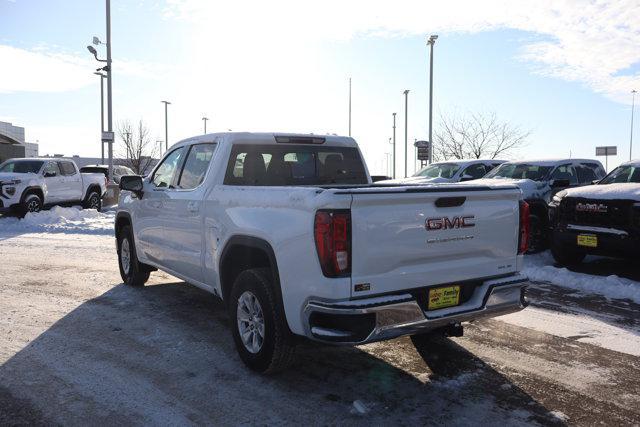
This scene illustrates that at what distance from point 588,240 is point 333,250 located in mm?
5783

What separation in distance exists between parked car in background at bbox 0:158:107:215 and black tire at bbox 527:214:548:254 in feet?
44.6

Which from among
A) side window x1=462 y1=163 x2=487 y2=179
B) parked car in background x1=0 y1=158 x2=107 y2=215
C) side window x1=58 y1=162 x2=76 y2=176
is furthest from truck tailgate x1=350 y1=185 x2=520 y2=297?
side window x1=58 y1=162 x2=76 y2=176

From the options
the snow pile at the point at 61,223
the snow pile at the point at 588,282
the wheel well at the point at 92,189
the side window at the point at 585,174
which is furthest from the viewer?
the wheel well at the point at 92,189

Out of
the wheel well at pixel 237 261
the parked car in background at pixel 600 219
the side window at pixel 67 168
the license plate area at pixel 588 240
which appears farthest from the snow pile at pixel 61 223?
the license plate area at pixel 588 240

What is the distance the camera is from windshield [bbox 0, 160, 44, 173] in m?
16.2

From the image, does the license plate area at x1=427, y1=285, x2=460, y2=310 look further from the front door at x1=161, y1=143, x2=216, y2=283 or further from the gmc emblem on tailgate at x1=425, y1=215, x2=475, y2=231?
the front door at x1=161, y1=143, x2=216, y2=283

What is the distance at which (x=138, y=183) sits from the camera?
20.3 feet

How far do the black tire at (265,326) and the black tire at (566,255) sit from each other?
588 cm

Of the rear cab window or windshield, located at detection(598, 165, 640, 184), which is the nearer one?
the rear cab window

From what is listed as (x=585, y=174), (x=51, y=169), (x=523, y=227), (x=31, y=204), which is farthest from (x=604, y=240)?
(x=51, y=169)

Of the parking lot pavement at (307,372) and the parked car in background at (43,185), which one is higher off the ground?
the parked car in background at (43,185)

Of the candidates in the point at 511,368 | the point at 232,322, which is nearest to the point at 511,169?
the point at 511,368

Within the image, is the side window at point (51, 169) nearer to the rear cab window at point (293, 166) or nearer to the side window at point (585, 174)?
the rear cab window at point (293, 166)

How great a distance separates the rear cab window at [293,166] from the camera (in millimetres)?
5090
